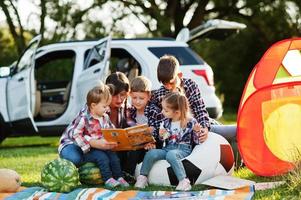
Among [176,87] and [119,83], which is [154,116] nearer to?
[176,87]

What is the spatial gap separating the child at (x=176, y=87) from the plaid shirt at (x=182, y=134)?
11 centimetres

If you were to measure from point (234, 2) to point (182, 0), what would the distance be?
5.87 feet

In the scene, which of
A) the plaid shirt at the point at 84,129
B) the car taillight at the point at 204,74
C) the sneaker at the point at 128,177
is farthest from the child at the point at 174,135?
the car taillight at the point at 204,74

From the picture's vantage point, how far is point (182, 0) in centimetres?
2361

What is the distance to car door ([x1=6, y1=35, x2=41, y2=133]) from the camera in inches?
405

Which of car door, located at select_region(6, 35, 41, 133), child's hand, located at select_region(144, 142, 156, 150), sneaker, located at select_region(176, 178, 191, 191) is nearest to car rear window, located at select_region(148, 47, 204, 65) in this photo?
car door, located at select_region(6, 35, 41, 133)

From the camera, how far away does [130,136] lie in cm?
602

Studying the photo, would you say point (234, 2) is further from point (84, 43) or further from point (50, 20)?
point (84, 43)

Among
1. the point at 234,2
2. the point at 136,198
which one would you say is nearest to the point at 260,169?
the point at 136,198

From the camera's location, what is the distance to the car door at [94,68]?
10.0 m

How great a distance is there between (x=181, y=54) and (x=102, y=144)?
5.14 meters

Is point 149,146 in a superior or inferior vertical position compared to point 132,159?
superior

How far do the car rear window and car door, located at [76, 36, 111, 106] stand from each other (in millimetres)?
959

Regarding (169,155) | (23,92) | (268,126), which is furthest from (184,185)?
(23,92)
